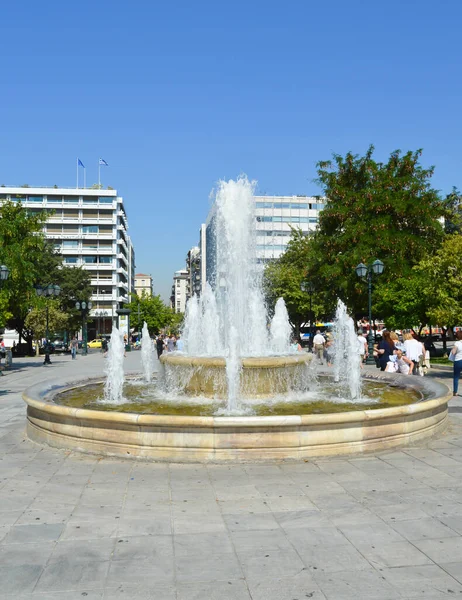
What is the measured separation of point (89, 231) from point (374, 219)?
63777mm

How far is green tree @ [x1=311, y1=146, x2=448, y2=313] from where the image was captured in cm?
3150

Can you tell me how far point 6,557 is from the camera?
4.39 metres

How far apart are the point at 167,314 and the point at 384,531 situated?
247ft

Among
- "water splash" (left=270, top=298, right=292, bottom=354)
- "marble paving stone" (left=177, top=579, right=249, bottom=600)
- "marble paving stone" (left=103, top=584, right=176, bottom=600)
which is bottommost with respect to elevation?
"marble paving stone" (left=103, top=584, right=176, bottom=600)

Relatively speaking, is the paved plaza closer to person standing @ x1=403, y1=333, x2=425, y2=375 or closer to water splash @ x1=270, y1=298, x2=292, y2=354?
person standing @ x1=403, y1=333, x2=425, y2=375

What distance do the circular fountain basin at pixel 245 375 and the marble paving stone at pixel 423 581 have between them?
626 centimetres

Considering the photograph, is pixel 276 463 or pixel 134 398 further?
pixel 134 398

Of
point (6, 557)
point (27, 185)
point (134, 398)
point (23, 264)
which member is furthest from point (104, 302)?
point (6, 557)

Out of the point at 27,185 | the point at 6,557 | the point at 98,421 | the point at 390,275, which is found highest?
the point at 27,185

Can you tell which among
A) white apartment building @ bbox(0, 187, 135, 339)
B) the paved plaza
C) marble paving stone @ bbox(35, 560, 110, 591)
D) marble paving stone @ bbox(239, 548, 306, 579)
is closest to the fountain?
the paved plaza

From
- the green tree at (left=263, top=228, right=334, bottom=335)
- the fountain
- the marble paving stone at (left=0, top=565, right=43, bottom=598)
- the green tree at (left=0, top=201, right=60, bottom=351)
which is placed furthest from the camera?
the green tree at (left=263, top=228, right=334, bottom=335)

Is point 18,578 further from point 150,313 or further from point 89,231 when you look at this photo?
point 89,231

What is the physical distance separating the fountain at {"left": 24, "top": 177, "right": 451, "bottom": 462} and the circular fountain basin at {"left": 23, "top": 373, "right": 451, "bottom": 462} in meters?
0.01

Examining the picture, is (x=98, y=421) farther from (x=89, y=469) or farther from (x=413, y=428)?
(x=413, y=428)
